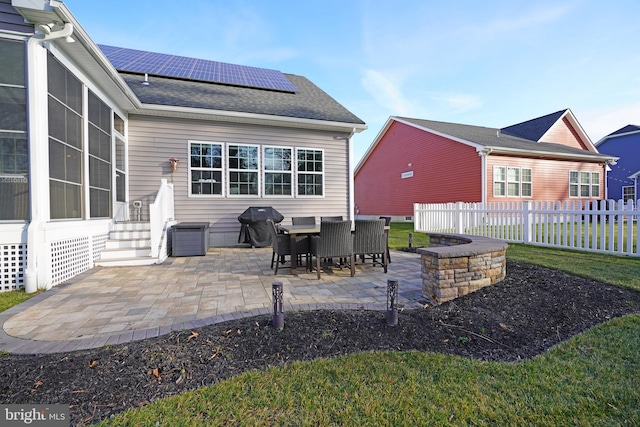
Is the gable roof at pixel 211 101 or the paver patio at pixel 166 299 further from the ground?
the gable roof at pixel 211 101

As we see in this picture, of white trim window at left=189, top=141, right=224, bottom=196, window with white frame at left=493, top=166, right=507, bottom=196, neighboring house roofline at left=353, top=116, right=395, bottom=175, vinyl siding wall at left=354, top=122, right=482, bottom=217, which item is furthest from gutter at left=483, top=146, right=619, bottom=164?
white trim window at left=189, top=141, right=224, bottom=196

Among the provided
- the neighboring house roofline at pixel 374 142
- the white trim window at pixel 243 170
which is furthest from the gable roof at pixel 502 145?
the white trim window at pixel 243 170

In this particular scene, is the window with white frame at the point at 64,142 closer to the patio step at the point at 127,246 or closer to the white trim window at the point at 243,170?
the patio step at the point at 127,246

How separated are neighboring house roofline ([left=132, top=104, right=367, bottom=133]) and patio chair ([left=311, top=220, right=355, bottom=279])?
496cm

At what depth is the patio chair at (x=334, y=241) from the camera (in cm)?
456

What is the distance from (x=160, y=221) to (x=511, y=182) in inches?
601

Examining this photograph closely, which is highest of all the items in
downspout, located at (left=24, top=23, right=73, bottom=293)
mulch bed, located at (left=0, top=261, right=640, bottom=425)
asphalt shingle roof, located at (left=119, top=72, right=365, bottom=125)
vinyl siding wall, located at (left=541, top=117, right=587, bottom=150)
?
vinyl siding wall, located at (left=541, top=117, right=587, bottom=150)

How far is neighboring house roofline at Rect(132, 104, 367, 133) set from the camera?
7484mm

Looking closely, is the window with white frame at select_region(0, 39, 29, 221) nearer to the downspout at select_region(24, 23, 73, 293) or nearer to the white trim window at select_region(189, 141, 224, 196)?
the downspout at select_region(24, 23, 73, 293)

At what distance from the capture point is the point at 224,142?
27.5 feet

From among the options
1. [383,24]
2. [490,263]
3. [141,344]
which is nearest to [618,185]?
[383,24]

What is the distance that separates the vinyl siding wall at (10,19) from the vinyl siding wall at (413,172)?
15170 mm

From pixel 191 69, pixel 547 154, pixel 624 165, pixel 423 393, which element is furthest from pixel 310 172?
pixel 624 165

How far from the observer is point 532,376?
2.08 meters
